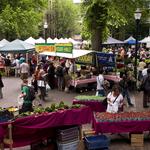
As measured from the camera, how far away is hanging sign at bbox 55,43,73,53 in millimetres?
23822

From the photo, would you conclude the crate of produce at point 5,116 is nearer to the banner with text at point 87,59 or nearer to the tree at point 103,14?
the banner with text at point 87,59

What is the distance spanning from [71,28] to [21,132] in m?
72.6

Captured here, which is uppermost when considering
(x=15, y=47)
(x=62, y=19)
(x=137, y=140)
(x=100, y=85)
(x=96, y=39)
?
(x=62, y=19)

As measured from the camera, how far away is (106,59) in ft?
76.8

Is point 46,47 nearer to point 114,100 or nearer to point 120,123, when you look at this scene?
point 114,100

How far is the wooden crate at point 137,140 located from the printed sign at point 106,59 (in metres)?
10.7

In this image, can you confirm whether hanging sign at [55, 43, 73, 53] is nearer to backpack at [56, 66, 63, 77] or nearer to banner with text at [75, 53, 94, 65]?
banner with text at [75, 53, 94, 65]

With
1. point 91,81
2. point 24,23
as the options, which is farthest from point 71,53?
point 24,23

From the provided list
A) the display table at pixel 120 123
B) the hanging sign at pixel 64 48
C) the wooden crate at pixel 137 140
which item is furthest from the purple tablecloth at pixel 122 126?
the hanging sign at pixel 64 48

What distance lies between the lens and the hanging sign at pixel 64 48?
23.8 meters

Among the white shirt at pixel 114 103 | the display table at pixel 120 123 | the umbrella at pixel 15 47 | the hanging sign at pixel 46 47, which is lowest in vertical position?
the display table at pixel 120 123

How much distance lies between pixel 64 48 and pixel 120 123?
12.1m

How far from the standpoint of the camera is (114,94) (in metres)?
13.8

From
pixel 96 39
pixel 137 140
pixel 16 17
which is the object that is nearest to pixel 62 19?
pixel 16 17
